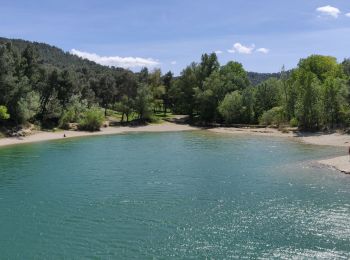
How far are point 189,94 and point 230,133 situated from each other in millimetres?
29848

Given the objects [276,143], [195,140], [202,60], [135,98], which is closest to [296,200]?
[276,143]

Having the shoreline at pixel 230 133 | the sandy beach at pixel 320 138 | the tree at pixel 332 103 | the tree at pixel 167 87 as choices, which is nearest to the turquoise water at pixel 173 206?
the sandy beach at pixel 320 138

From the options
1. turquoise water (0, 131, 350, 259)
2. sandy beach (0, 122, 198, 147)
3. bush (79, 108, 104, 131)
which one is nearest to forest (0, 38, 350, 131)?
bush (79, 108, 104, 131)

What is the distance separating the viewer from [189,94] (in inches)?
4717

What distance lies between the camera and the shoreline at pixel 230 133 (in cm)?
5165

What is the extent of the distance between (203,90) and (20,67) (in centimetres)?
4843

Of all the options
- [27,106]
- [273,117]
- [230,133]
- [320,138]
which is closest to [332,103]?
[320,138]

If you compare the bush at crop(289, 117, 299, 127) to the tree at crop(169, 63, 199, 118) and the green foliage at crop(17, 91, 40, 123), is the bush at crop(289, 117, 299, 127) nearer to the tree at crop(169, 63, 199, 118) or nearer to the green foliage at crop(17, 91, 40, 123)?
the tree at crop(169, 63, 199, 118)

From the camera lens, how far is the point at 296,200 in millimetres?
34844

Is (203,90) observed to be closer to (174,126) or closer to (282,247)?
(174,126)

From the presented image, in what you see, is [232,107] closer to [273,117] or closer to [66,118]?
[273,117]

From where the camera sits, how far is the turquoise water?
2527 centimetres

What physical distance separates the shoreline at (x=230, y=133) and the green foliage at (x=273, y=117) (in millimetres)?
4661

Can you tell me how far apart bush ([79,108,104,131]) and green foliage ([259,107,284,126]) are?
1502 inches
